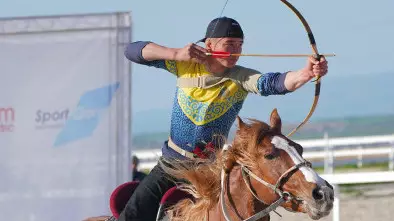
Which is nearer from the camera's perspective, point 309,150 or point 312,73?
point 312,73

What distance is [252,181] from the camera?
6.47 meters

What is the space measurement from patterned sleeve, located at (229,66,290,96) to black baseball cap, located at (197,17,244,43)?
225mm

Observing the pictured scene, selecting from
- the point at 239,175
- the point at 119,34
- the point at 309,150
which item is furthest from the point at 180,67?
the point at 309,150

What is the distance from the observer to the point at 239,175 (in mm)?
6625

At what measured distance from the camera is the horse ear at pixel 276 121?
256 inches

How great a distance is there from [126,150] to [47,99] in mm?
972

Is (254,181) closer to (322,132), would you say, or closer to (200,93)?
(200,93)

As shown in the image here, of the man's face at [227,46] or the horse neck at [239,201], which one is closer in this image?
the horse neck at [239,201]

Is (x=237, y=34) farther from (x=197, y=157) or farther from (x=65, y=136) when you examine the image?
(x=65, y=136)

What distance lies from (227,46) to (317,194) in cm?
141

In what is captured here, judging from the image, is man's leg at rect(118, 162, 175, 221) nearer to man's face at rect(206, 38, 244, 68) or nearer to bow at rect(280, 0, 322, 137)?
man's face at rect(206, 38, 244, 68)

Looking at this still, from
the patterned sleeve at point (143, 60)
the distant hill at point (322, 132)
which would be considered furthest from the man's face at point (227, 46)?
the distant hill at point (322, 132)

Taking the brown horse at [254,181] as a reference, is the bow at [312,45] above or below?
above

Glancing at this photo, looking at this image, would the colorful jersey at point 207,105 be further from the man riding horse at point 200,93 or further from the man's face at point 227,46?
the man's face at point 227,46
